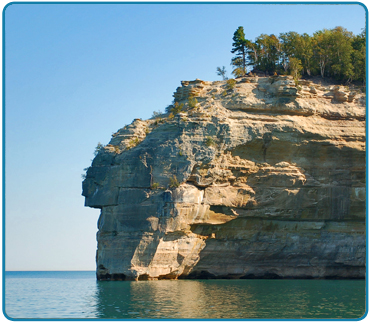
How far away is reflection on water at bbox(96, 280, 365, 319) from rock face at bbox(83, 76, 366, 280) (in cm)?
484

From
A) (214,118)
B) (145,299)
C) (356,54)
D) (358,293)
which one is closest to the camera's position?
(145,299)

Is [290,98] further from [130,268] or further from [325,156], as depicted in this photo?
[130,268]

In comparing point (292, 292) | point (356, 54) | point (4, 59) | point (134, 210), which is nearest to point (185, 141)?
point (134, 210)

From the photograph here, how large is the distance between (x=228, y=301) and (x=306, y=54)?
88.4ft

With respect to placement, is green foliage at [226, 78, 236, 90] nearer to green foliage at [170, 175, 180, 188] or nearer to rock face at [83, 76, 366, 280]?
rock face at [83, 76, 366, 280]

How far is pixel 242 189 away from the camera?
1432 inches

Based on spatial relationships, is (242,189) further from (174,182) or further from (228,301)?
(228,301)

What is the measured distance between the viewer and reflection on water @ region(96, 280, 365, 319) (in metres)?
19.5

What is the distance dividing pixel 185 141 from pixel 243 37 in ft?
46.4

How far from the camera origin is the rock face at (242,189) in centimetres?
3500

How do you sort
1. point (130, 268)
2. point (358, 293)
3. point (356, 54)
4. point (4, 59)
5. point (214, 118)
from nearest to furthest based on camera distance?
point (4, 59), point (358, 293), point (130, 268), point (214, 118), point (356, 54)

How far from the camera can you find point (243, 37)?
44250mm

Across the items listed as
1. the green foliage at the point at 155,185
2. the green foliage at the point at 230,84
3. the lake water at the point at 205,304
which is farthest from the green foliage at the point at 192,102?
the lake water at the point at 205,304

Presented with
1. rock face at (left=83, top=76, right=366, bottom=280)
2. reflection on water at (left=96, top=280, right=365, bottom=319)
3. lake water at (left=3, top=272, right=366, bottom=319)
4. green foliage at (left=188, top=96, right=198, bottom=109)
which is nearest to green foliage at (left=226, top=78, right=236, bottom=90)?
rock face at (left=83, top=76, right=366, bottom=280)
